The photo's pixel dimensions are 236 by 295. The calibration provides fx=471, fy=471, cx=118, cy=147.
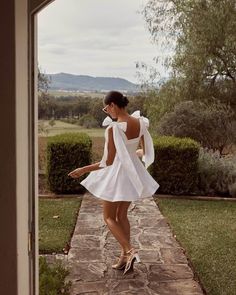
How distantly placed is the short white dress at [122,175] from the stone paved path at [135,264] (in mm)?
663

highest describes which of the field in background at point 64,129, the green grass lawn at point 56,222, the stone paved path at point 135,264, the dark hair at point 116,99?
the dark hair at point 116,99

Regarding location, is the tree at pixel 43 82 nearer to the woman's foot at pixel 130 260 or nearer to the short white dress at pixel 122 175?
the short white dress at pixel 122 175

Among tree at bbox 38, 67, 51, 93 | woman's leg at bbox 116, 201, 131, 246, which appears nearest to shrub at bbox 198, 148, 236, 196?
tree at bbox 38, 67, 51, 93

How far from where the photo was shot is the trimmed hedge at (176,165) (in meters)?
7.21

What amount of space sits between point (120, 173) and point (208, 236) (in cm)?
172

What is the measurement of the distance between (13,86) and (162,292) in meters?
3.01

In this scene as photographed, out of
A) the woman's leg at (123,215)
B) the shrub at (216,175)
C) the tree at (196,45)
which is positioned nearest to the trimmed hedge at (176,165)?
the shrub at (216,175)

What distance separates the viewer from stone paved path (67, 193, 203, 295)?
3.73 m

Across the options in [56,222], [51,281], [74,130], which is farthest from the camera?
[74,130]

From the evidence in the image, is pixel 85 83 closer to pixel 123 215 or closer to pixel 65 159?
pixel 65 159

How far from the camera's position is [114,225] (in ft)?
13.4

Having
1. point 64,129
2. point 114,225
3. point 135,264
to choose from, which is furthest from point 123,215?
point 64,129

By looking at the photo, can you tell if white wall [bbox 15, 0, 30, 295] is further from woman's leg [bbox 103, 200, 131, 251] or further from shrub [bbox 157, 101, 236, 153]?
shrub [bbox 157, 101, 236, 153]

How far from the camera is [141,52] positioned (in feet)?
28.2
